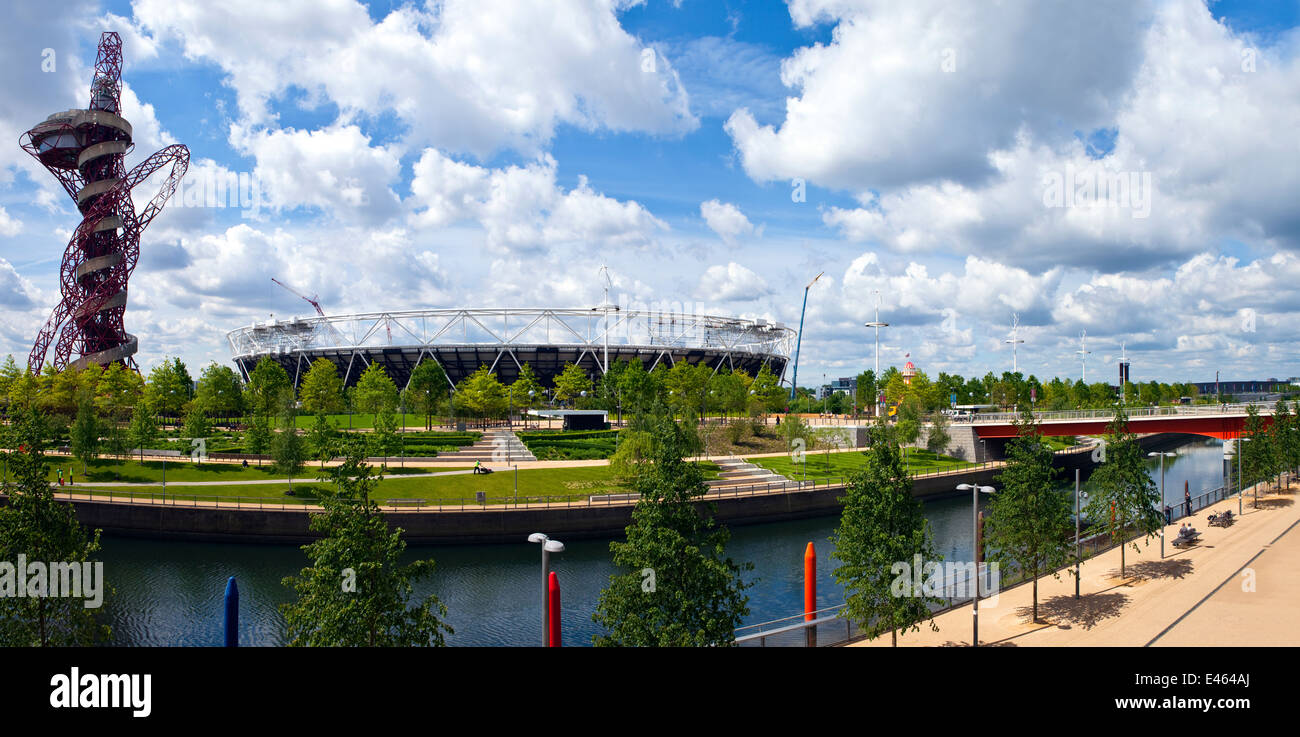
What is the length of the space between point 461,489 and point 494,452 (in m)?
11.0

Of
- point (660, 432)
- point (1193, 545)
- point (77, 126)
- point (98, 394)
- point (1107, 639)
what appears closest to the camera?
point (660, 432)

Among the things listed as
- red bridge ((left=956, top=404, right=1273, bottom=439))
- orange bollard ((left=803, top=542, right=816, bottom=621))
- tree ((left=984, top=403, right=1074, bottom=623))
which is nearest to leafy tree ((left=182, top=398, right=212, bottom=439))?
orange bollard ((left=803, top=542, right=816, bottom=621))

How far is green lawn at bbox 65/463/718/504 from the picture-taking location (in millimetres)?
36469

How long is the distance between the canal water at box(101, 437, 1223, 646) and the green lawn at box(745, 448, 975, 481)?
9.41 m

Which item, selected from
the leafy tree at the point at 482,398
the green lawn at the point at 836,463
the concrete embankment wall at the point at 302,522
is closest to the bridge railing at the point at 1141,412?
the green lawn at the point at 836,463

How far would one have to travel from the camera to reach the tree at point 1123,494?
24436mm

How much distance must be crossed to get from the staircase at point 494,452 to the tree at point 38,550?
33431 millimetres

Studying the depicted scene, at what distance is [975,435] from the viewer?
61.5m

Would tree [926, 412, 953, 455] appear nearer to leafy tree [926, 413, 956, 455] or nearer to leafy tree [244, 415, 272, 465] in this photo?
leafy tree [926, 413, 956, 455]

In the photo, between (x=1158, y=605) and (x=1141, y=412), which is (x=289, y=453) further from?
(x=1141, y=412)

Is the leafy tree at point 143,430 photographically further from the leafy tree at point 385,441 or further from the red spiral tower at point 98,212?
the red spiral tower at point 98,212
